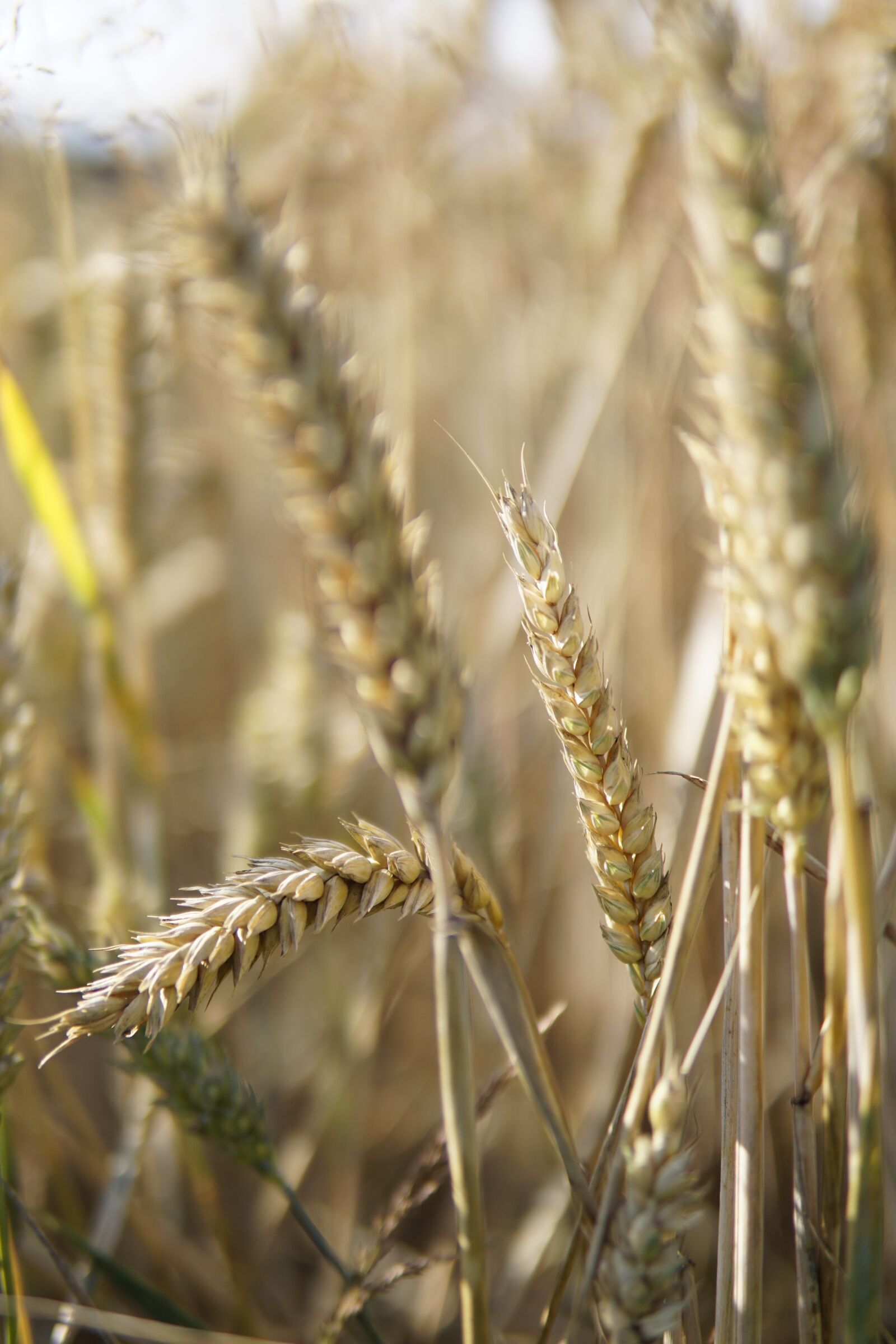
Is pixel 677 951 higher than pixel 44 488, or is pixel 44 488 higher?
pixel 44 488

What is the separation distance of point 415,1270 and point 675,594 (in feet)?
5.47

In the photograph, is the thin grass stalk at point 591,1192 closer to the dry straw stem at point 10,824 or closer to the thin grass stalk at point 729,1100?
the thin grass stalk at point 729,1100

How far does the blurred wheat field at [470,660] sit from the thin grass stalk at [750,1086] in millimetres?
131

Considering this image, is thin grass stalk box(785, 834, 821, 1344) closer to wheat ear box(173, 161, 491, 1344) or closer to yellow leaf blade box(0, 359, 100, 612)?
wheat ear box(173, 161, 491, 1344)

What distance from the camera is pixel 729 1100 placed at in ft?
1.89

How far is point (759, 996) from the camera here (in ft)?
1.73

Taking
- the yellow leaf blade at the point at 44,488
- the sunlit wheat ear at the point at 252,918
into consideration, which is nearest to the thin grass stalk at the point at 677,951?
the sunlit wheat ear at the point at 252,918

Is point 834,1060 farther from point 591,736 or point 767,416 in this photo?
point 767,416

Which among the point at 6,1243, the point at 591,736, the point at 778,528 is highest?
the point at 778,528

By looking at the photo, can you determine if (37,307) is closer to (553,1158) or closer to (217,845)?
(217,845)

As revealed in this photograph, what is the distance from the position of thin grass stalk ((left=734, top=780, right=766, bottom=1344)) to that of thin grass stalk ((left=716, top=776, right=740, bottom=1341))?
18 mm

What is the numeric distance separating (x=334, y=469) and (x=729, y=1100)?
1.59ft

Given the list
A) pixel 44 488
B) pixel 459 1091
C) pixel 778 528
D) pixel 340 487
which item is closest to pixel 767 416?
pixel 778 528

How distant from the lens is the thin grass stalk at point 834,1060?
520 millimetres
